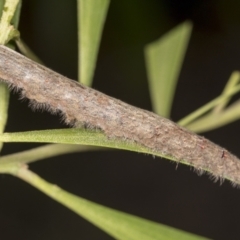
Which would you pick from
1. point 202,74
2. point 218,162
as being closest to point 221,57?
point 202,74

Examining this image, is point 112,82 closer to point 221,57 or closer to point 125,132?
point 221,57

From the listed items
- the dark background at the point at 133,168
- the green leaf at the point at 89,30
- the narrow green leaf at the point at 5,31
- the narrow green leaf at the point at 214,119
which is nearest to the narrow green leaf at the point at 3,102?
the narrow green leaf at the point at 5,31

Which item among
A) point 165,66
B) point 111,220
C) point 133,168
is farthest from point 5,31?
point 133,168

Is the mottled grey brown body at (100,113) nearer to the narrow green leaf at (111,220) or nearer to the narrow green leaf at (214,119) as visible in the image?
the narrow green leaf at (111,220)

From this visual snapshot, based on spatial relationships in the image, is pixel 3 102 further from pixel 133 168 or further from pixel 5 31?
pixel 133 168

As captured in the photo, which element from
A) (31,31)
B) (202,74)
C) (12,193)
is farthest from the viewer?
(202,74)

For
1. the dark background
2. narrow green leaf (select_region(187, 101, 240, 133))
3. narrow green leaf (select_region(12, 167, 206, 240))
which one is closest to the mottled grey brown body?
narrow green leaf (select_region(12, 167, 206, 240))
